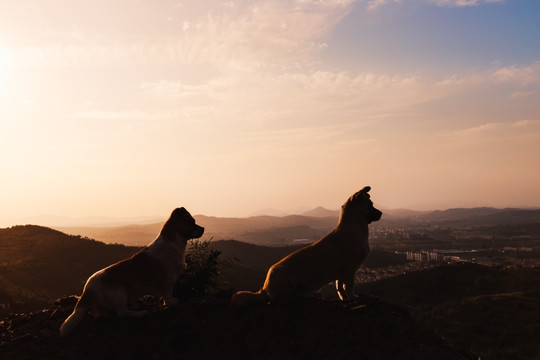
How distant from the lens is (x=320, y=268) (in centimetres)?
895

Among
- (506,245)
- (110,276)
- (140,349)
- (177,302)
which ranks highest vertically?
(110,276)

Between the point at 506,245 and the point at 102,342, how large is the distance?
593 ft

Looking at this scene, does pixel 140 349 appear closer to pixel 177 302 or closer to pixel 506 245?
pixel 177 302

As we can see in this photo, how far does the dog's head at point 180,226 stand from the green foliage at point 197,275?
205 cm

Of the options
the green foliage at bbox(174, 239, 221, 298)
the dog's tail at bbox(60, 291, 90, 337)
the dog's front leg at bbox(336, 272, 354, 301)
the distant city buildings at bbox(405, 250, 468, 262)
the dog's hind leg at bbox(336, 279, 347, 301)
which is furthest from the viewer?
the distant city buildings at bbox(405, 250, 468, 262)

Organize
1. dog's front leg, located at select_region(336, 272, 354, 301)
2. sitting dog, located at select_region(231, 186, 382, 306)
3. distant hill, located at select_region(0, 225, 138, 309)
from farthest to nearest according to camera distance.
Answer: distant hill, located at select_region(0, 225, 138, 309), dog's front leg, located at select_region(336, 272, 354, 301), sitting dog, located at select_region(231, 186, 382, 306)

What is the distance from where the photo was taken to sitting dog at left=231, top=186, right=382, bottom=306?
8.98m

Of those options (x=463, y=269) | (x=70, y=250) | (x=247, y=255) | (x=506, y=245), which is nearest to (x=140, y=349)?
(x=70, y=250)

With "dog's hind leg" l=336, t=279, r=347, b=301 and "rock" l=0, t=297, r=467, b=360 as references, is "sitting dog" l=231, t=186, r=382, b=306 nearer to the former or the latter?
"dog's hind leg" l=336, t=279, r=347, b=301

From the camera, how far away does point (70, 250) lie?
47.4 m

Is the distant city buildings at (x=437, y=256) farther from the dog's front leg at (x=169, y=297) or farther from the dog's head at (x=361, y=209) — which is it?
the dog's front leg at (x=169, y=297)

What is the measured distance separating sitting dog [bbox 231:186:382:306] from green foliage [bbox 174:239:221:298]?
2140mm

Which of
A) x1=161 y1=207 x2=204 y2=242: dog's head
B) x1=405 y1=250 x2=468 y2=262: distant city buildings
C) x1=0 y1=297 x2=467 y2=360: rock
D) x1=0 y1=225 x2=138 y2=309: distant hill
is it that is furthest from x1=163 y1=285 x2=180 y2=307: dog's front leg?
x1=405 y1=250 x2=468 y2=262: distant city buildings

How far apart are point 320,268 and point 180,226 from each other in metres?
3.23
